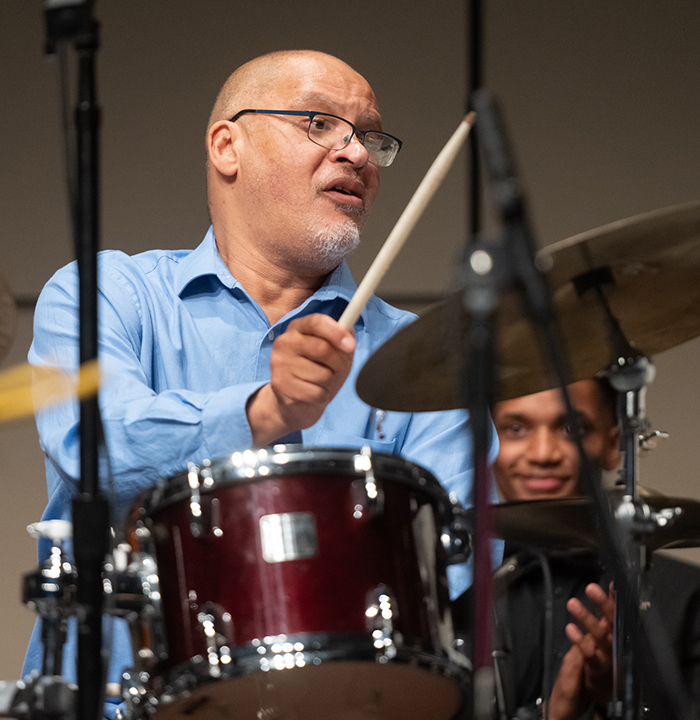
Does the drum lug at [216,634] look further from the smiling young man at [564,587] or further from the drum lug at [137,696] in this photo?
the smiling young man at [564,587]

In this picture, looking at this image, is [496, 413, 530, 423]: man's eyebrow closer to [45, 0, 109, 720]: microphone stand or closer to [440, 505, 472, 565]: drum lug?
[440, 505, 472, 565]: drum lug

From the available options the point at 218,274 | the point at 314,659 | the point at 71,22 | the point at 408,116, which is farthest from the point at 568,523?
the point at 408,116

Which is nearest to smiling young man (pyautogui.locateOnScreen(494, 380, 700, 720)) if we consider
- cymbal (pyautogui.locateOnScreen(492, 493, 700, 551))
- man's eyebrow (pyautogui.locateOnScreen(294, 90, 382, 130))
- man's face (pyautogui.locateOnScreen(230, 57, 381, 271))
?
cymbal (pyautogui.locateOnScreen(492, 493, 700, 551))

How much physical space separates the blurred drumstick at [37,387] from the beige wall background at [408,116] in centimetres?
174

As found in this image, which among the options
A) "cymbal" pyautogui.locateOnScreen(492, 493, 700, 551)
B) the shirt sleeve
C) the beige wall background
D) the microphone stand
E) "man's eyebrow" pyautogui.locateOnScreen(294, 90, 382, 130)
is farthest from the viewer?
the beige wall background

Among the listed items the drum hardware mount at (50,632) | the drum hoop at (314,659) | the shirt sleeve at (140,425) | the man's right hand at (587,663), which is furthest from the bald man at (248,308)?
the man's right hand at (587,663)

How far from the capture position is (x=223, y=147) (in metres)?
2.01

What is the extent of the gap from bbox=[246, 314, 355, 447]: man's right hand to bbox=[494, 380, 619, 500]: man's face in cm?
108

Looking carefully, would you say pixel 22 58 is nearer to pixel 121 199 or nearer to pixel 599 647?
pixel 121 199

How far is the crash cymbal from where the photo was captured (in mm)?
1463

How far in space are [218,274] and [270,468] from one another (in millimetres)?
787

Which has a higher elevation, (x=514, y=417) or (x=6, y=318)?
(x=6, y=318)

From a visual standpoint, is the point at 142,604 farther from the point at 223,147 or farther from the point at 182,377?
the point at 223,147

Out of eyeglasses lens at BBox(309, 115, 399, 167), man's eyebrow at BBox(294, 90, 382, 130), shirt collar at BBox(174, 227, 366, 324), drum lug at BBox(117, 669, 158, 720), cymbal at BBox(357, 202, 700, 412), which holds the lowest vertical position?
drum lug at BBox(117, 669, 158, 720)
